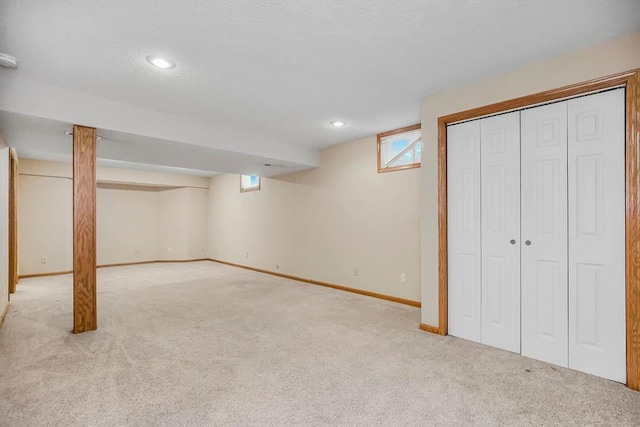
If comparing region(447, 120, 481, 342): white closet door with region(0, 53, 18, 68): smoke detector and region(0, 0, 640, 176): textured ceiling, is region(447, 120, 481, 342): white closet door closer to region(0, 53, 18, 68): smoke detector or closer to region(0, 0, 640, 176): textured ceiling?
region(0, 0, 640, 176): textured ceiling

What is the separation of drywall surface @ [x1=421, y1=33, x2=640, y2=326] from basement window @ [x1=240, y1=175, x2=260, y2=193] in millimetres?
4724

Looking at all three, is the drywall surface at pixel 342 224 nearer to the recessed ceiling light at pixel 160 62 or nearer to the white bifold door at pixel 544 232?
the white bifold door at pixel 544 232

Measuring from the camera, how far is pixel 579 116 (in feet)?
7.81

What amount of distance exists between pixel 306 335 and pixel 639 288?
2628 millimetres

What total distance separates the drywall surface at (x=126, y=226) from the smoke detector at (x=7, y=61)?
248 inches

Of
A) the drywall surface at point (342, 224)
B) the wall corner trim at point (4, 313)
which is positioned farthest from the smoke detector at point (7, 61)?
the drywall surface at point (342, 224)

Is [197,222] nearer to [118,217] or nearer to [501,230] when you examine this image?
[118,217]

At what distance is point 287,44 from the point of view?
7.34ft

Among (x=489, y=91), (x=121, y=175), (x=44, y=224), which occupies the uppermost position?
(x=489, y=91)

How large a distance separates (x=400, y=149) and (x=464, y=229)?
185 cm

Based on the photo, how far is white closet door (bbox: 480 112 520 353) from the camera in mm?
2688

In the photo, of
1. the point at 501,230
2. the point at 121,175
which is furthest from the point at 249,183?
the point at 501,230

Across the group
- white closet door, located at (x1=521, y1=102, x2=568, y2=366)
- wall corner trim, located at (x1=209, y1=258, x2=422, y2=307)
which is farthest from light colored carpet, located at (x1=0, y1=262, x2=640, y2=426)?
wall corner trim, located at (x1=209, y1=258, x2=422, y2=307)

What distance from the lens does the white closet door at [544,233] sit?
2443 millimetres
